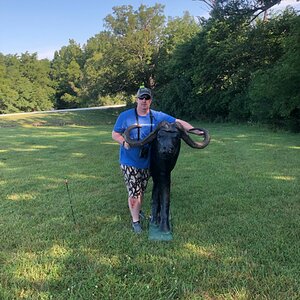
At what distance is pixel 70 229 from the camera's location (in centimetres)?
454

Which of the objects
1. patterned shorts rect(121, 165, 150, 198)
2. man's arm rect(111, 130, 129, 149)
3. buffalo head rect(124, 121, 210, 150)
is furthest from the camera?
patterned shorts rect(121, 165, 150, 198)

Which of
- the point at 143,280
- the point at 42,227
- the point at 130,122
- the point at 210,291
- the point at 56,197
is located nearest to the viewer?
the point at 210,291

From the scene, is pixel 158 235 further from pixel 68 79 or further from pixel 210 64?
pixel 68 79

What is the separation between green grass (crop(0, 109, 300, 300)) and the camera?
3.16m

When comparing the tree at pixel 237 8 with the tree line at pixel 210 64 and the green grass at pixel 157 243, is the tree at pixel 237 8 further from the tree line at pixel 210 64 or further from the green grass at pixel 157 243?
the green grass at pixel 157 243

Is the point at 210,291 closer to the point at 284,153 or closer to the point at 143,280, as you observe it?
the point at 143,280

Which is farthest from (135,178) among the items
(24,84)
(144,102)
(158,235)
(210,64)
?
(24,84)

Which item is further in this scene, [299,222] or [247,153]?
[247,153]

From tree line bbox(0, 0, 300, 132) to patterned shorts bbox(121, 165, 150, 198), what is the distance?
12.4 meters

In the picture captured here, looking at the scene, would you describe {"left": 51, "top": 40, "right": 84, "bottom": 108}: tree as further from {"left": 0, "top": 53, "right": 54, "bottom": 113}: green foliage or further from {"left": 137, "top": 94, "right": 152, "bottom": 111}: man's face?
{"left": 137, "top": 94, "right": 152, "bottom": 111}: man's face

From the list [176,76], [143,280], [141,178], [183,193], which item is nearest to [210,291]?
[143,280]

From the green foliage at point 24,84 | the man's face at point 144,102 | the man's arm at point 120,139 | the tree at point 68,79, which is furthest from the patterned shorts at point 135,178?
the tree at point 68,79

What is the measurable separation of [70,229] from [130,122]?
5.04 ft

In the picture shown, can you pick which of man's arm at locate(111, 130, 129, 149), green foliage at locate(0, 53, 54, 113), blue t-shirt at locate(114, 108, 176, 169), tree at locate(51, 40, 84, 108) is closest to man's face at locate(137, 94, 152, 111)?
blue t-shirt at locate(114, 108, 176, 169)
